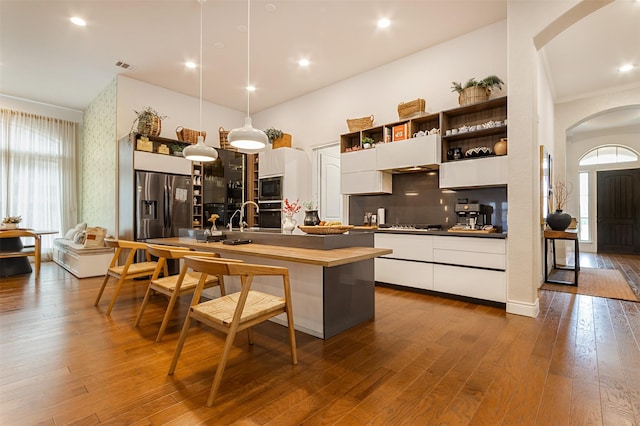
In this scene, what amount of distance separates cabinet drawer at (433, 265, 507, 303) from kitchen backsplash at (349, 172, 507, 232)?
736 millimetres

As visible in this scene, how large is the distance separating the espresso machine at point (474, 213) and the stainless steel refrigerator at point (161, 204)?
4.54 metres

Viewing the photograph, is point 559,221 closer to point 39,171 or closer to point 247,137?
point 247,137

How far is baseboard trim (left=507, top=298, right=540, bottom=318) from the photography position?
3.12m

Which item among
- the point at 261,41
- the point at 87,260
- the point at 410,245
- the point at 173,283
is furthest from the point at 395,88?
the point at 87,260

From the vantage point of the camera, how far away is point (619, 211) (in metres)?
7.89

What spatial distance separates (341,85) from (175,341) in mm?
4893

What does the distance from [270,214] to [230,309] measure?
4.37 meters

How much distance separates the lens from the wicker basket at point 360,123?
191 inches

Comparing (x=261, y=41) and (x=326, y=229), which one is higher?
(x=261, y=41)

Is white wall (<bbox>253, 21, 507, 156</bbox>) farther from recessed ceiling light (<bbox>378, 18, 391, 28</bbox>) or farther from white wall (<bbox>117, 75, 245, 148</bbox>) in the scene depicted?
Result: white wall (<bbox>117, 75, 245, 148</bbox>)

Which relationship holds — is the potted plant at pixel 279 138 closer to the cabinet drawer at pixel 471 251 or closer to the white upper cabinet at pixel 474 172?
the white upper cabinet at pixel 474 172

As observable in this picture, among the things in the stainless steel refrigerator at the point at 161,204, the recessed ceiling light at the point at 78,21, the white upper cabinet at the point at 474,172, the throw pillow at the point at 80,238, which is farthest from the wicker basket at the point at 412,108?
the throw pillow at the point at 80,238

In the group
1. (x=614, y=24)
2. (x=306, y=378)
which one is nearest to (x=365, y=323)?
(x=306, y=378)

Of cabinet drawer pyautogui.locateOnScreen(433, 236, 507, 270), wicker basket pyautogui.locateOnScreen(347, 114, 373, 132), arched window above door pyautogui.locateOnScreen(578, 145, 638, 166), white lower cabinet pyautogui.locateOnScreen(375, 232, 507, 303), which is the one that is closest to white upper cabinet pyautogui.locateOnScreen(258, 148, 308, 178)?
wicker basket pyautogui.locateOnScreen(347, 114, 373, 132)
